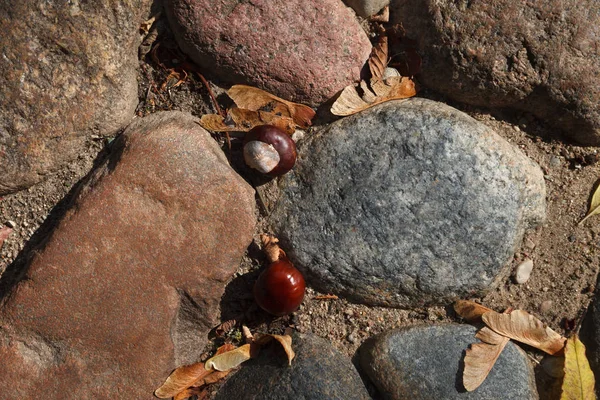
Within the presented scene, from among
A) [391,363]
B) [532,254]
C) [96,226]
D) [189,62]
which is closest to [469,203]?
[532,254]

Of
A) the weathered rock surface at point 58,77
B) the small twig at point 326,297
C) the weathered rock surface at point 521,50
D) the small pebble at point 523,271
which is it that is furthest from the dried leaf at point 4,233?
the small pebble at point 523,271

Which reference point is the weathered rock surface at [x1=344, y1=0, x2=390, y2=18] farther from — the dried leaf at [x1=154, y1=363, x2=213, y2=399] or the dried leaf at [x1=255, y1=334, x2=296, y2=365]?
the dried leaf at [x1=154, y1=363, x2=213, y2=399]

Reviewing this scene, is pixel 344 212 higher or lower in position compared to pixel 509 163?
lower

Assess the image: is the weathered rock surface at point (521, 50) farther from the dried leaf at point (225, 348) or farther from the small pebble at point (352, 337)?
the dried leaf at point (225, 348)

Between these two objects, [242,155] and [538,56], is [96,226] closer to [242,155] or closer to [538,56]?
[242,155]

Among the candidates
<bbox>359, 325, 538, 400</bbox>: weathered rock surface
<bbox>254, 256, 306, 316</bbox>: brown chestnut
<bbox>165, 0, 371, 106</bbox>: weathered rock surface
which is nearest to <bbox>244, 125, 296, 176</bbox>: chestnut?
<bbox>165, 0, 371, 106</bbox>: weathered rock surface

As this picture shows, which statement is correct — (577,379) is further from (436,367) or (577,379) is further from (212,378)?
(212,378)
